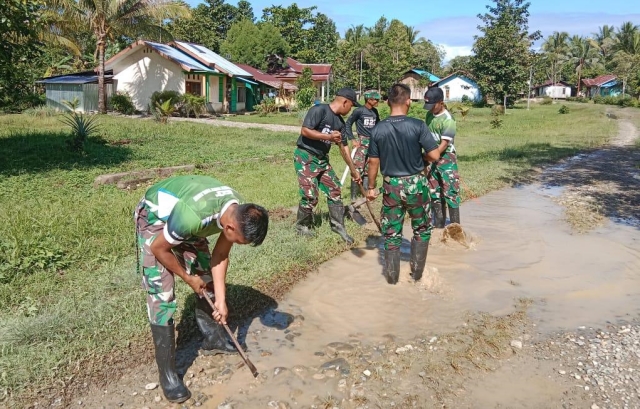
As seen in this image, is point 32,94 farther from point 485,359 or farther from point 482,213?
point 485,359

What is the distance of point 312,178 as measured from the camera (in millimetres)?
5934

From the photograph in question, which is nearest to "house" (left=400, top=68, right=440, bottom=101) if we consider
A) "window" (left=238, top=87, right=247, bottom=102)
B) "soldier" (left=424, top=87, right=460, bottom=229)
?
"window" (left=238, top=87, right=247, bottom=102)

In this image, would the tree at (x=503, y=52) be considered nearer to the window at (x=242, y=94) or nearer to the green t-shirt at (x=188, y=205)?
the window at (x=242, y=94)

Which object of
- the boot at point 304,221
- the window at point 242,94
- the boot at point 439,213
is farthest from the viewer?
the window at point 242,94

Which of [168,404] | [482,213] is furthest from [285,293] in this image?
[482,213]

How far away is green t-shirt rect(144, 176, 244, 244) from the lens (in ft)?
9.09

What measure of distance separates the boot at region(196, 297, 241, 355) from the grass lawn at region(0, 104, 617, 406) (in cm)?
33

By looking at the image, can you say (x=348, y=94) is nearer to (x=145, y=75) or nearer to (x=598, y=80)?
(x=145, y=75)

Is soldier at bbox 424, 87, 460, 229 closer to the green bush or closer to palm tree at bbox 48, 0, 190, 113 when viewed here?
palm tree at bbox 48, 0, 190, 113

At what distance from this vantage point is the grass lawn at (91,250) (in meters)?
3.54

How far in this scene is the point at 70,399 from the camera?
3.17m

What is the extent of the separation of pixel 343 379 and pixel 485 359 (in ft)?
3.42

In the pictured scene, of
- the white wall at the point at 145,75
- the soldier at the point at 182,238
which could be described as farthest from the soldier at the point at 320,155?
the white wall at the point at 145,75

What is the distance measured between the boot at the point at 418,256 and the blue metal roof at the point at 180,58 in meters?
23.8
